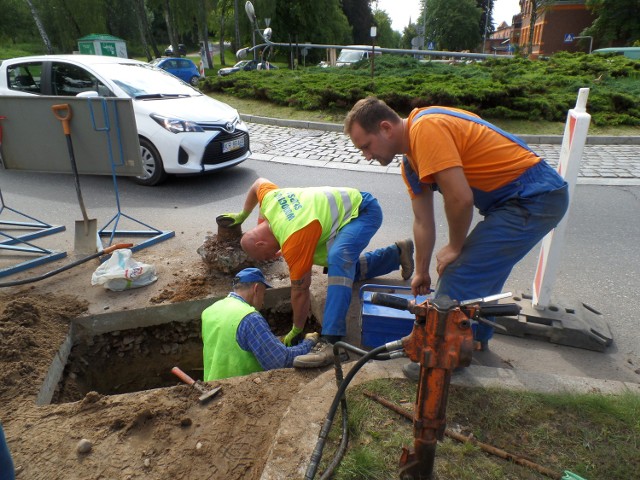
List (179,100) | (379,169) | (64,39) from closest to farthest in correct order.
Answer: (179,100), (379,169), (64,39)

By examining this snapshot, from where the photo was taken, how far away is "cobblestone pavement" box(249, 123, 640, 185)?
7.65 m

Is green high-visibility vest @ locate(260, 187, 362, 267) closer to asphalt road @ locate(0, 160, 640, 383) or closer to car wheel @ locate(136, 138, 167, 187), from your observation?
asphalt road @ locate(0, 160, 640, 383)

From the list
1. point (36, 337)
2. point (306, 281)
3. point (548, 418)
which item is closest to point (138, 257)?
point (36, 337)

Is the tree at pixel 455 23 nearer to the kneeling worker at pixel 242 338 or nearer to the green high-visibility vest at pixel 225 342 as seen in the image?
the kneeling worker at pixel 242 338

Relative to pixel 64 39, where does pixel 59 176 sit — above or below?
below

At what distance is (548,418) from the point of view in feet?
8.34

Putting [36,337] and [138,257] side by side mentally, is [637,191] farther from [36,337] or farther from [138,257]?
[36,337]

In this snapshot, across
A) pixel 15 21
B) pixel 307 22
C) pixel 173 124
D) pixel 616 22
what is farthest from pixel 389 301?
pixel 15 21

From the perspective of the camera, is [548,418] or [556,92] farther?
→ [556,92]

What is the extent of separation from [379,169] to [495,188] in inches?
216

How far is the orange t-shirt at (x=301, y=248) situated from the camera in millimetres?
3328

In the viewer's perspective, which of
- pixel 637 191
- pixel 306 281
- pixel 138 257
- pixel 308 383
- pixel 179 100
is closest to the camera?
pixel 308 383

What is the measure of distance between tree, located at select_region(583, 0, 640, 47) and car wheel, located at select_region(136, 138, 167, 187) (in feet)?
125

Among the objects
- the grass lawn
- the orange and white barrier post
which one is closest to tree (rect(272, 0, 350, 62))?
the orange and white barrier post
